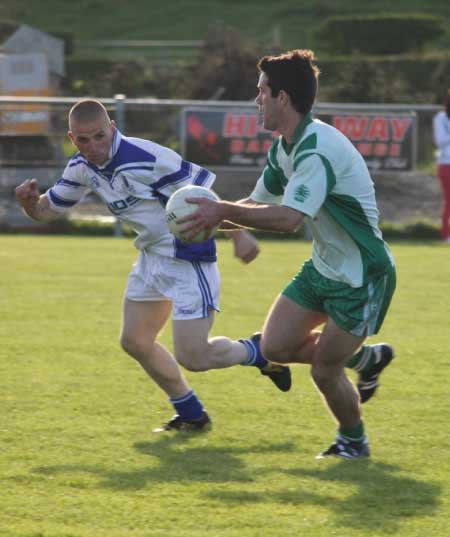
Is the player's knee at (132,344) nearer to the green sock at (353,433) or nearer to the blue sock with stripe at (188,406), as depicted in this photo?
the blue sock with stripe at (188,406)

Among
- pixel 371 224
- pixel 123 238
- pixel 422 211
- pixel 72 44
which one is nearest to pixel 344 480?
pixel 371 224

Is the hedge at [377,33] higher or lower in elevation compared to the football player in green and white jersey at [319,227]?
higher

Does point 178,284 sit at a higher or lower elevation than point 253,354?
higher

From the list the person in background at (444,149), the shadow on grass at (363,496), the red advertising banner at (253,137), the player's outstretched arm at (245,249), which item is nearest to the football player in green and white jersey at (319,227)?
the player's outstretched arm at (245,249)

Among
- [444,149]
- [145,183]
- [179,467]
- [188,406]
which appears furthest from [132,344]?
[444,149]

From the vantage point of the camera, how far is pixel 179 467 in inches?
242

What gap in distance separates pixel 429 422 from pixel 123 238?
11.3 metres

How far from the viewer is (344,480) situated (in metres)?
5.89

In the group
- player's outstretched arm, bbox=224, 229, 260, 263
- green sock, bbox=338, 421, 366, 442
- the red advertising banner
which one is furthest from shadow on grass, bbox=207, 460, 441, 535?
the red advertising banner

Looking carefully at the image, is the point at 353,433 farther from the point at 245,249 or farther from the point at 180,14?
the point at 180,14

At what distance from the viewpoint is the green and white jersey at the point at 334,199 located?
5.68m

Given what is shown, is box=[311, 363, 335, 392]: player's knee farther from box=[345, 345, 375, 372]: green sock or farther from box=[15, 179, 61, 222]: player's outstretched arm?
box=[15, 179, 61, 222]: player's outstretched arm

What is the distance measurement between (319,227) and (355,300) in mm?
364

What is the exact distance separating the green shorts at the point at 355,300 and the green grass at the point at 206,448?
0.66 m
